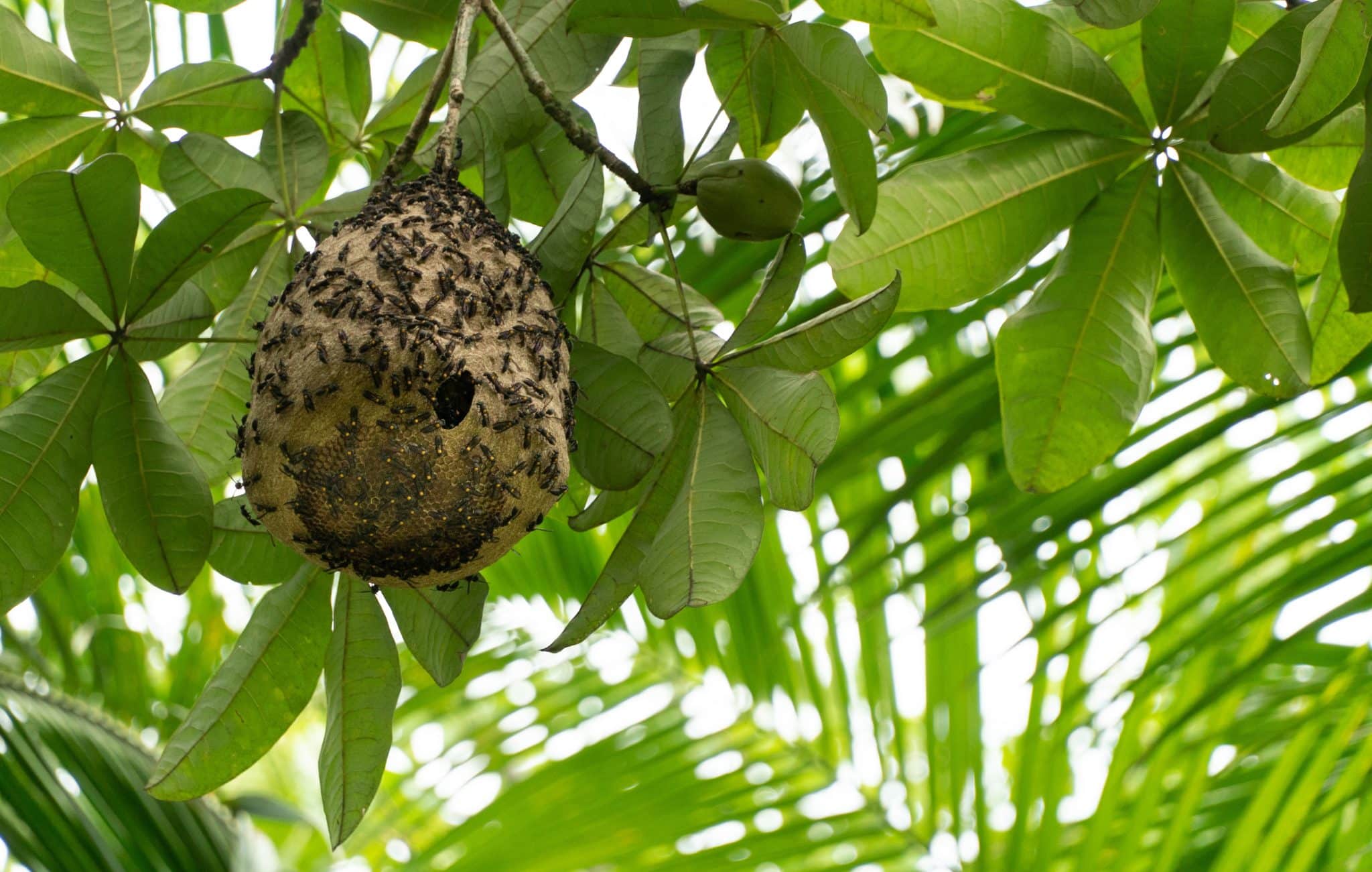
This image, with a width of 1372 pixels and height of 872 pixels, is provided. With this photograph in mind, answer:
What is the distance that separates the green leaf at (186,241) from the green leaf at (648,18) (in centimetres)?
32

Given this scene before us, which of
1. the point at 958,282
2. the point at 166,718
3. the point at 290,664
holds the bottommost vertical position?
the point at 290,664

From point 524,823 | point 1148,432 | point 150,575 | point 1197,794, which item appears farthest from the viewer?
point 524,823

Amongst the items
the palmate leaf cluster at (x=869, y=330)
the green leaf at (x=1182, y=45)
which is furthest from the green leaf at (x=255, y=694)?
the green leaf at (x=1182, y=45)

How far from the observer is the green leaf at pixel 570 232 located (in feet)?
3.54

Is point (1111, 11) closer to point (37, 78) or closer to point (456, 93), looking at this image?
point (456, 93)

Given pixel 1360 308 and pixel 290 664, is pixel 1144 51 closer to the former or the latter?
pixel 1360 308

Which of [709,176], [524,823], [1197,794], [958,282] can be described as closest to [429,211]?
[709,176]

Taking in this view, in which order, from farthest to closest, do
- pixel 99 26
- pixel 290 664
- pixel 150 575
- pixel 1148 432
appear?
1. pixel 1148 432
2. pixel 99 26
3. pixel 290 664
4. pixel 150 575

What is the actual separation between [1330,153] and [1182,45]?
0.73ft

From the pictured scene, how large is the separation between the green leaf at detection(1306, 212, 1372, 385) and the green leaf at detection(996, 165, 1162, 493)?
0.15 metres

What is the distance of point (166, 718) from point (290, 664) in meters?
1.61

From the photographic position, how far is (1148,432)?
177 cm

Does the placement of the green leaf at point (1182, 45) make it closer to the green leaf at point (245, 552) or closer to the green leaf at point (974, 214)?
the green leaf at point (974, 214)

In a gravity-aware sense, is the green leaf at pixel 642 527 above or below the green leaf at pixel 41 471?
below
